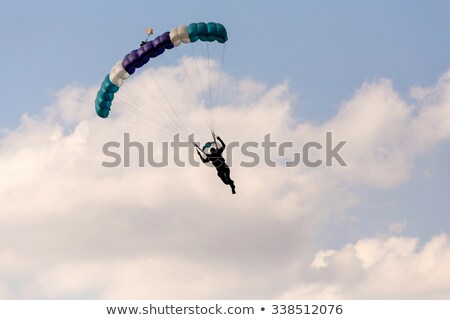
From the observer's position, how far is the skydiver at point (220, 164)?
35.9 meters

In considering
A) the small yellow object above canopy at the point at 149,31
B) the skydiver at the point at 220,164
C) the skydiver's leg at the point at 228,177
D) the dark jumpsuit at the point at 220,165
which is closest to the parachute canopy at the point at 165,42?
the small yellow object above canopy at the point at 149,31

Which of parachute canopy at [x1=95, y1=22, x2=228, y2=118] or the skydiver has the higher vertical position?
parachute canopy at [x1=95, y1=22, x2=228, y2=118]

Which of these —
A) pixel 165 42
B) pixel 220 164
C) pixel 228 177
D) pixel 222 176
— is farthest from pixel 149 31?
pixel 228 177

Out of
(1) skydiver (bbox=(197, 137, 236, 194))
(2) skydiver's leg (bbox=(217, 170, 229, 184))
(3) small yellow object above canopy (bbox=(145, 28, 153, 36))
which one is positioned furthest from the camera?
(3) small yellow object above canopy (bbox=(145, 28, 153, 36))

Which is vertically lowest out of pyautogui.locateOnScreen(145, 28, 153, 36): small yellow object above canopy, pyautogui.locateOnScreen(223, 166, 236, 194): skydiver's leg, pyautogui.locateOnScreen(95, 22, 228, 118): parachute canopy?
pyautogui.locateOnScreen(223, 166, 236, 194): skydiver's leg

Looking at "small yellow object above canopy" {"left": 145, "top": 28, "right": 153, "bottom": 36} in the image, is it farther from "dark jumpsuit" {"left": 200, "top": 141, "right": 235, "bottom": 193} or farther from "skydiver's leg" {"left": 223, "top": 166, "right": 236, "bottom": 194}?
"skydiver's leg" {"left": 223, "top": 166, "right": 236, "bottom": 194}

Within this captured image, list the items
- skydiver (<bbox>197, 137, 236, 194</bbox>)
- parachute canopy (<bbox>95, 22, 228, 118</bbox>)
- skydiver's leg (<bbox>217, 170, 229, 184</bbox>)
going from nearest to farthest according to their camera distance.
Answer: skydiver (<bbox>197, 137, 236, 194</bbox>)
skydiver's leg (<bbox>217, 170, 229, 184</bbox>)
parachute canopy (<bbox>95, 22, 228, 118</bbox>)

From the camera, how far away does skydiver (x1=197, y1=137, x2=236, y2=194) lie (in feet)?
118

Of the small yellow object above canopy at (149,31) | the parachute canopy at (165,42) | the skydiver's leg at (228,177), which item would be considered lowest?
the skydiver's leg at (228,177)

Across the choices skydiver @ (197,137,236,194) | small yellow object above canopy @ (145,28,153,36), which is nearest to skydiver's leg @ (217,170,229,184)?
skydiver @ (197,137,236,194)

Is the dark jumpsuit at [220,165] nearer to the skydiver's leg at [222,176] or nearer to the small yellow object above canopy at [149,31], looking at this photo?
the skydiver's leg at [222,176]

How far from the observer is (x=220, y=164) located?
36.3 metres
